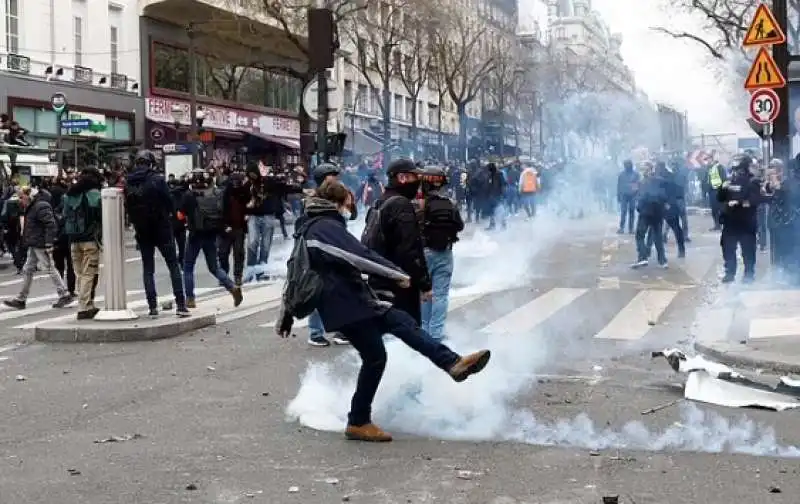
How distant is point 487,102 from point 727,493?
185 ft

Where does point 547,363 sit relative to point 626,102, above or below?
below

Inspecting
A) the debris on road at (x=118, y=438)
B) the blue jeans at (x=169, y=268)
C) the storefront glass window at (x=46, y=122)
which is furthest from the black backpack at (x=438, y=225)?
the storefront glass window at (x=46, y=122)

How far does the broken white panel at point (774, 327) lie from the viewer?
35.5ft

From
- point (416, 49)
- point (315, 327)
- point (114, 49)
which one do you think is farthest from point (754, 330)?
point (416, 49)

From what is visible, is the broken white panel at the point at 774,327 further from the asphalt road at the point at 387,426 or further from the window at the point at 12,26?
the window at the point at 12,26

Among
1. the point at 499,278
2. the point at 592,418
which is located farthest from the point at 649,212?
the point at 592,418

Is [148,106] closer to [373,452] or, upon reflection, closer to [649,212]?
[649,212]

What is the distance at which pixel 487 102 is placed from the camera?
6109 centimetres

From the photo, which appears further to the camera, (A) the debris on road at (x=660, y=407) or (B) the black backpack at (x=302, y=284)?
(A) the debris on road at (x=660, y=407)

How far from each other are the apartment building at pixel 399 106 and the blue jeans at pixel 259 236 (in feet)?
87.4

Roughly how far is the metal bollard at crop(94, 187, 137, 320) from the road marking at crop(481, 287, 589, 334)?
13.1 ft

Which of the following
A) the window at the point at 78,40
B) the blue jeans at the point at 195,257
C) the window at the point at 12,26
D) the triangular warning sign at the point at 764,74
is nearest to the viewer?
the blue jeans at the point at 195,257

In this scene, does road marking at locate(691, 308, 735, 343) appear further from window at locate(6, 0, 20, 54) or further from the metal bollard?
window at locate(6, 0, 20, 54)

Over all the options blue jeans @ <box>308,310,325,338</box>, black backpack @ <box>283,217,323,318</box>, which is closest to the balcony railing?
blue jeans @ <box>308,310,325,338</box>
